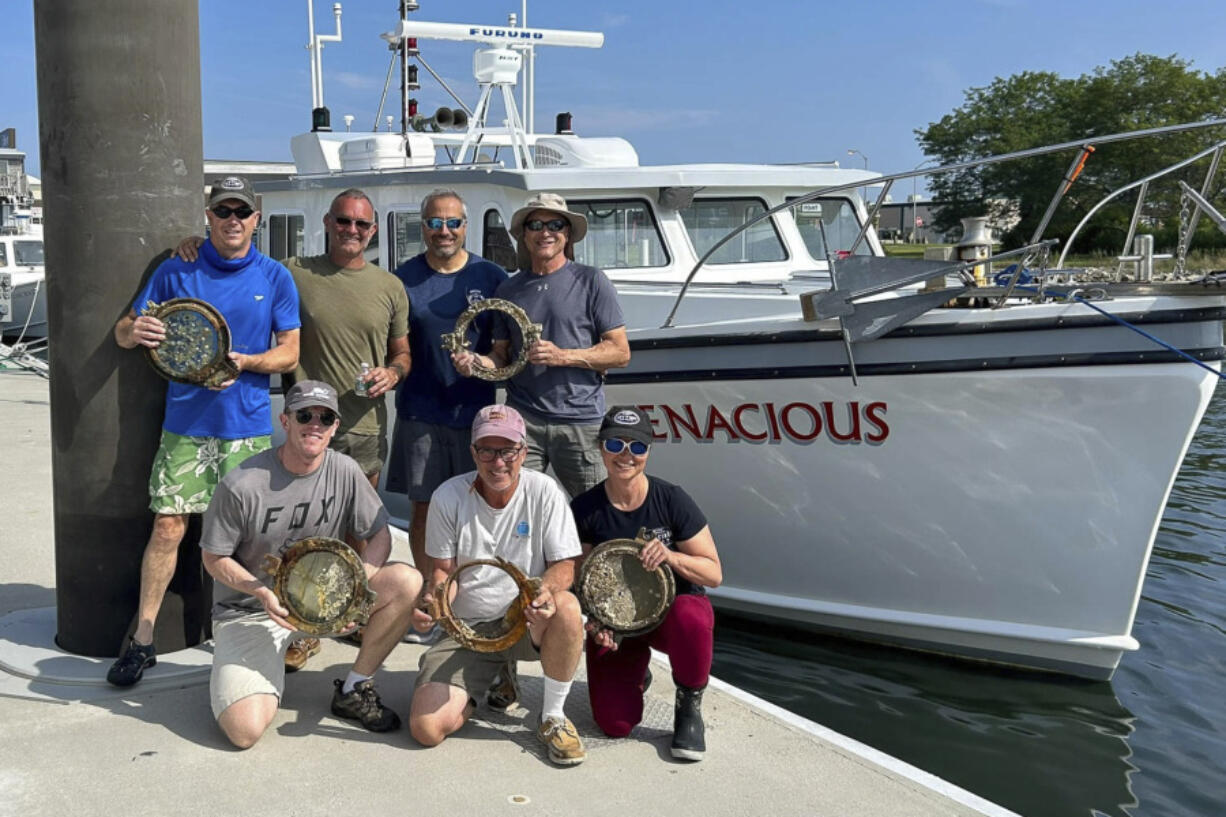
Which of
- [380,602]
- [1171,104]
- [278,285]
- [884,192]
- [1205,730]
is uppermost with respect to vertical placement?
[1171,104]

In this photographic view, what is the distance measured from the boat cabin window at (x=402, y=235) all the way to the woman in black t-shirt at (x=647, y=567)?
4.06m

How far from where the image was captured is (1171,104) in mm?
41281

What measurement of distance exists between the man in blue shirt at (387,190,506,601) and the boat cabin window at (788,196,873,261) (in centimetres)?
365

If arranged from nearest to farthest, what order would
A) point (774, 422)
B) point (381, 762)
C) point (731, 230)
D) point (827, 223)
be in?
point (381, 762)
point (774, 422)
point (731, 230)
point (827, 223)

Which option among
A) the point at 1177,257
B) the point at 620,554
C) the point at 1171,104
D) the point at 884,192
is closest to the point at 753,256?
the point at 884,192

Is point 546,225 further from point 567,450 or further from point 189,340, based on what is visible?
point 189,340

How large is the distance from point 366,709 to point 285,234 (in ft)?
17.9

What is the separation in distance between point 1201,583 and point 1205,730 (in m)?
2.70

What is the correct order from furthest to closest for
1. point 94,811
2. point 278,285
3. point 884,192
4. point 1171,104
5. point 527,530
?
point 1171,104 < point 884,192 < point 278,285 < point 527,530 < point 94,811

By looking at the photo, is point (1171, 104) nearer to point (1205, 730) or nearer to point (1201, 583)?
point (1201, 583)

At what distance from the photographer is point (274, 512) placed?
3.64 meters

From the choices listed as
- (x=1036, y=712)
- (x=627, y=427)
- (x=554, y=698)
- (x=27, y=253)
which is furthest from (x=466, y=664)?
(x=27, y=253)

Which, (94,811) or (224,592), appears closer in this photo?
(94,811)

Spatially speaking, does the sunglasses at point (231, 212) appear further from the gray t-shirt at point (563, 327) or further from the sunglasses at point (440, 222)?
the gray t-shirt at point (563, 327)
